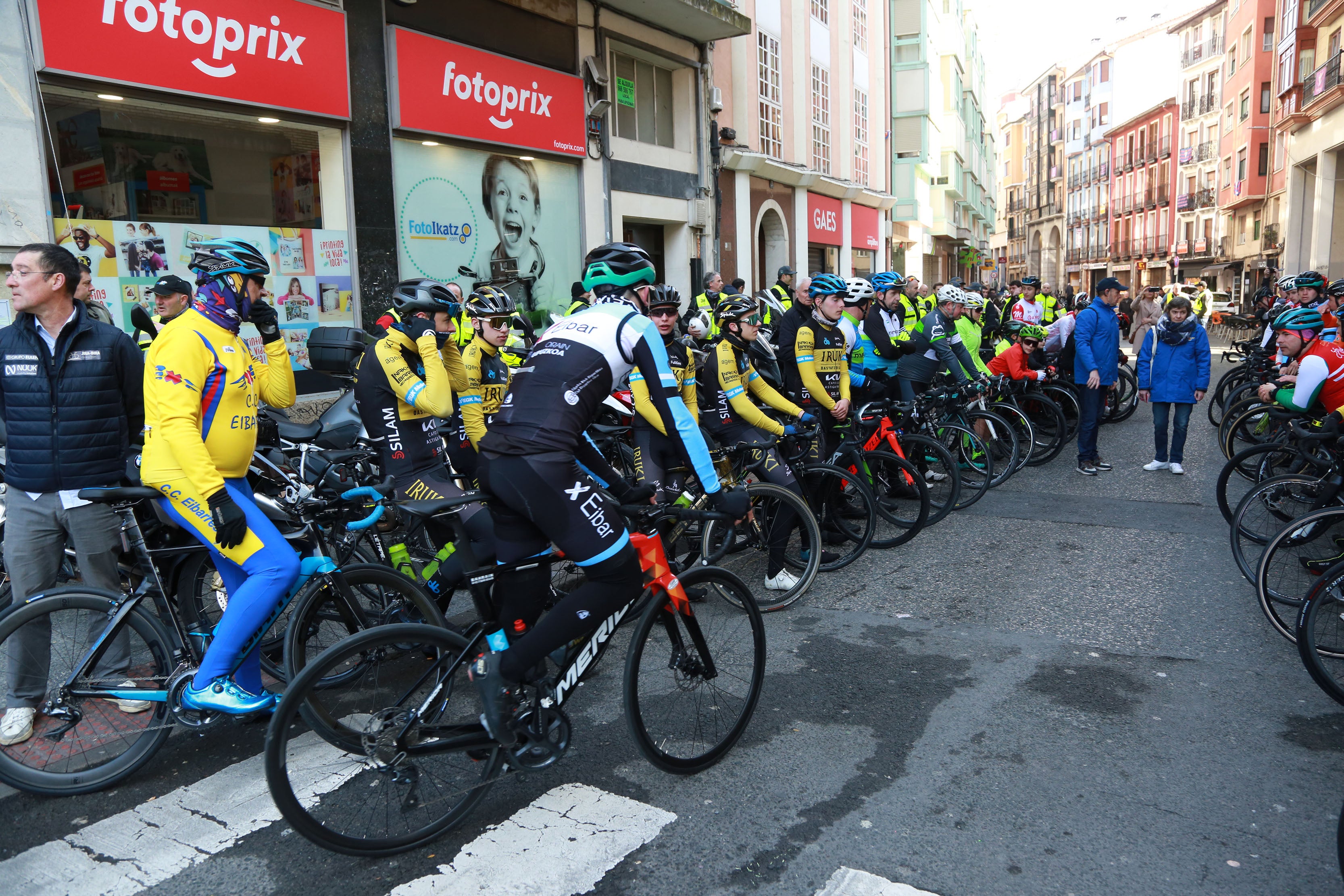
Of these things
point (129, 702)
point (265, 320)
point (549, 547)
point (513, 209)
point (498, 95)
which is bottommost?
point (129, 702)

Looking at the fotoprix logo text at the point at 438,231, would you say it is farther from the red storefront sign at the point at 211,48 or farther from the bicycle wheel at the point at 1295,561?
the bicycle wheel at the point at 1295,561

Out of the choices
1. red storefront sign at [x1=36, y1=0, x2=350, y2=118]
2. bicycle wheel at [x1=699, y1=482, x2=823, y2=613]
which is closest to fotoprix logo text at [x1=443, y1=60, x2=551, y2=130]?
red storefront sign at [x1=36, y1=0, x2=350, y2=118]

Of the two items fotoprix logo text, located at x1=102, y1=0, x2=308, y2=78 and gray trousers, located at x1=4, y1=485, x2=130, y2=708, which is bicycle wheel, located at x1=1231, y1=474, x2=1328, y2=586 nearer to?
gray trousers, located at x1=4, y1=485, x2=130, y2=708

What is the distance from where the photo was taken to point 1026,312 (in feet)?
47.5

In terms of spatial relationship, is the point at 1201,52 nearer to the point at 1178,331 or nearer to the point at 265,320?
the point at 1178,331

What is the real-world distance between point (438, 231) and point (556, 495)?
953 centimetres

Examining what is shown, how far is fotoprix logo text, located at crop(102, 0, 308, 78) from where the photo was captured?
8.35 metres

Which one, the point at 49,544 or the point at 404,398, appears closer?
the point at 49,544

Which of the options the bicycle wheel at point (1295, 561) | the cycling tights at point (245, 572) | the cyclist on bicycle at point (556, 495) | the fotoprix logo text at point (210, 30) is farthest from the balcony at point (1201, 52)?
the cycling tights at point (245, 572)

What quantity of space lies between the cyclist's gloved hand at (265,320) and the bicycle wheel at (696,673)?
224 centimetres

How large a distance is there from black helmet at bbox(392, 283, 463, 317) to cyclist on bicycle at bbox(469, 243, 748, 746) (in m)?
2.05

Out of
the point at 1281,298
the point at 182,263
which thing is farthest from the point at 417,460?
the point at 1281,298

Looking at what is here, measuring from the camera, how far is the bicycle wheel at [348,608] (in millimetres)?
3756

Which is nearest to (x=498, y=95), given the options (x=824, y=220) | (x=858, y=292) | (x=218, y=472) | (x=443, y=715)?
(x=858, y=292)
